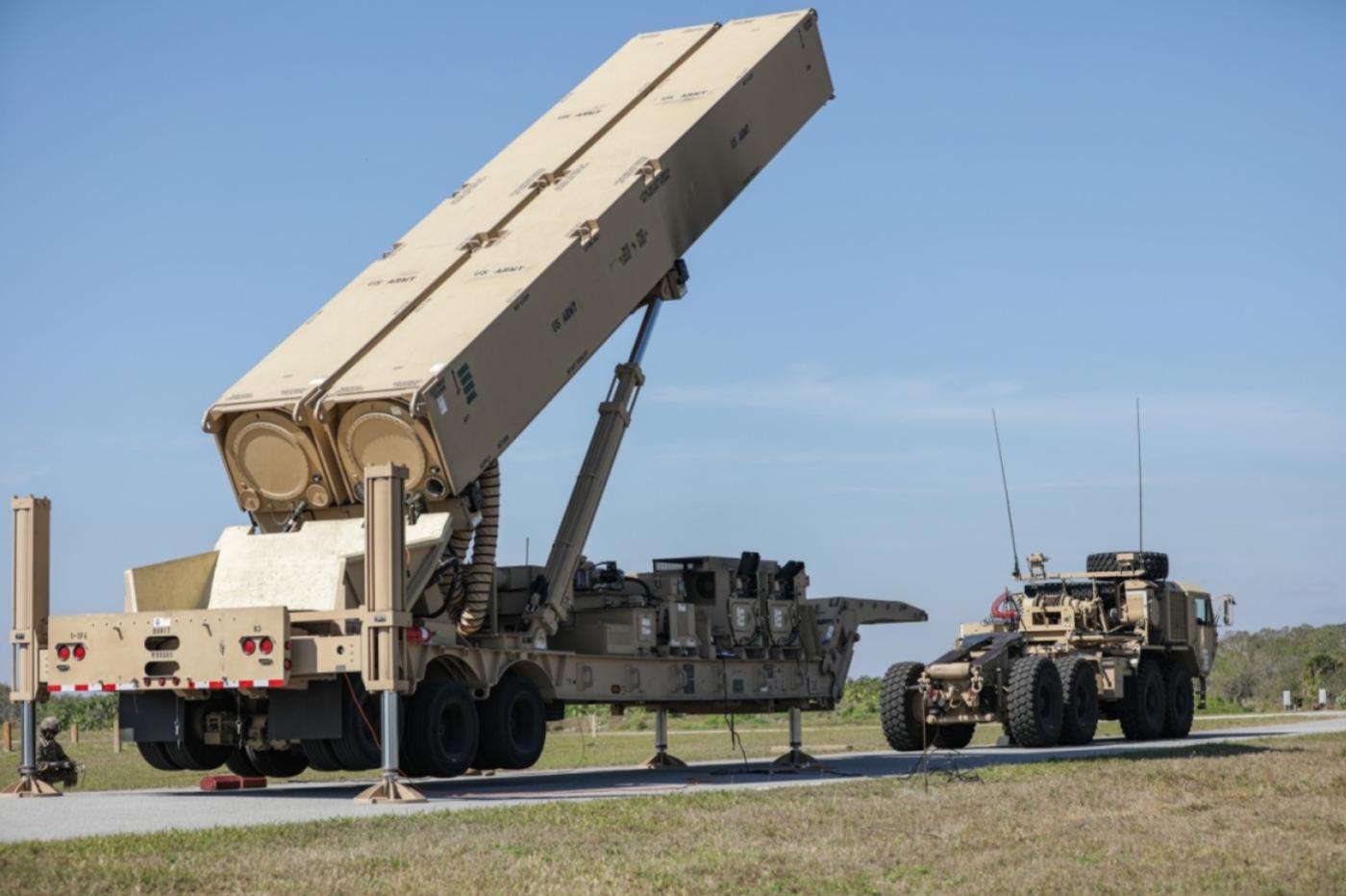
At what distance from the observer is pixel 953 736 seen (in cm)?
2466

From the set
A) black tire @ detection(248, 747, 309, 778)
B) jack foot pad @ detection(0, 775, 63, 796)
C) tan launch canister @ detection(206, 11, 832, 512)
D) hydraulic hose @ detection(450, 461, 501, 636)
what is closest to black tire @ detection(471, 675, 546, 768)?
hydraulic hose @ detection(450, 461, 501, 636)

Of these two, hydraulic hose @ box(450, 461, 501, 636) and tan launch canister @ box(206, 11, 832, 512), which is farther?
hydraulic hose @ box(450, 461, 501, 636)

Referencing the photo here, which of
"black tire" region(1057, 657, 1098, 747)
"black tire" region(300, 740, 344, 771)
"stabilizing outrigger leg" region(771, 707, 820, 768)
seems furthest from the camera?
"black tire" region(1057, 657, 1098, 747)

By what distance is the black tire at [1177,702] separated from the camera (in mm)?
26938

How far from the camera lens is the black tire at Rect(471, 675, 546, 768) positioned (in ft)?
59.9

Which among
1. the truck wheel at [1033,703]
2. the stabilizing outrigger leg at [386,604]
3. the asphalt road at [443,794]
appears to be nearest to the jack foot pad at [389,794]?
the stabilizing outrigger leg at [386,604]

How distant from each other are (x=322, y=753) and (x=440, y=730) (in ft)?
3.60

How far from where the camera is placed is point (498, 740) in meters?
18.2

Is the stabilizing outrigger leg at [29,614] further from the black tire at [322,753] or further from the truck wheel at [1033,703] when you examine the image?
the truck wheel at [1033,703]

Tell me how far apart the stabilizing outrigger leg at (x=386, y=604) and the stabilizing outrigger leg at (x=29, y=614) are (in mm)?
3558

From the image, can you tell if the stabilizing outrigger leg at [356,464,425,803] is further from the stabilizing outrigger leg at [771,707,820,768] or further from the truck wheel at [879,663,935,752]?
the truck wheel at [879,663,935,752]

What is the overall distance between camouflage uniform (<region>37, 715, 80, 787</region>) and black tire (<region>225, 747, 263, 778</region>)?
1.56 m

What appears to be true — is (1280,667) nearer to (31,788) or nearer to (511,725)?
(511,725)

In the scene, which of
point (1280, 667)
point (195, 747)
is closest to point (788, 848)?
point (195, 747)
